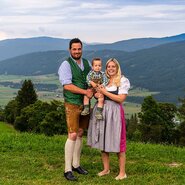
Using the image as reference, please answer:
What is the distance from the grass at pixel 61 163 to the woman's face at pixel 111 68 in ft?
6.77

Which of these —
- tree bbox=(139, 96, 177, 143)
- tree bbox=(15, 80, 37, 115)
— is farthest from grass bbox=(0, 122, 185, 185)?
tree bbox=(15, 80, 37, 115)

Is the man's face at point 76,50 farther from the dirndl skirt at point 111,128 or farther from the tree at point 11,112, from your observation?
the tree at point 11,112

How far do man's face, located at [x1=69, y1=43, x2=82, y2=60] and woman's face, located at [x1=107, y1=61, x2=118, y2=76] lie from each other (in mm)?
619

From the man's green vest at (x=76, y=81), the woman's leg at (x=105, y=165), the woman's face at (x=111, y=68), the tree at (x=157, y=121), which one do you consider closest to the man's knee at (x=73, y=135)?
the man's green vest at (x=76, y=81)

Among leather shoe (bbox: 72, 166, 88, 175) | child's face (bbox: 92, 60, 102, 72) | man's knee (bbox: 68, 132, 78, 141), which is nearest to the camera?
child's face (bbox: 92, 60, 102, 72)

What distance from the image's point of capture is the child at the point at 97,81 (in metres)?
7.64

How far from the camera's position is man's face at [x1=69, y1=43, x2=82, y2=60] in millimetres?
7953

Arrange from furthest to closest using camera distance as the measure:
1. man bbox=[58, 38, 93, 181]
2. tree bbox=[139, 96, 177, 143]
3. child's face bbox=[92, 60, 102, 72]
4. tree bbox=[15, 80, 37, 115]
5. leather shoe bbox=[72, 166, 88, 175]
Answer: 1. tree bbox=[15, 80, 37, 115]
2. tree bbox=[139, 96, 177, 143]
3. leather shoe bbox=[72, 166, 88, 175]
4. man bbox=[58, 38, 93, 181]
5. child's face bbox=[92, 60, 102, 72]

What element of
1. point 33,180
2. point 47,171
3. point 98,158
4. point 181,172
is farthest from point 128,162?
point 33,180

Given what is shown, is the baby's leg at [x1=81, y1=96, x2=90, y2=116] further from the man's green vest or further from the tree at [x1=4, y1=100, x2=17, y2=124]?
the tree at [x1=4, y1=100, x2=17, y2=124]

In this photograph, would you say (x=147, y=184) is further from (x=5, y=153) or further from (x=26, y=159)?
(x=5, y=153)

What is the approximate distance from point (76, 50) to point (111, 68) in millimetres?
772

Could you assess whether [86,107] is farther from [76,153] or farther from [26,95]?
[26,95]

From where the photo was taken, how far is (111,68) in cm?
786
